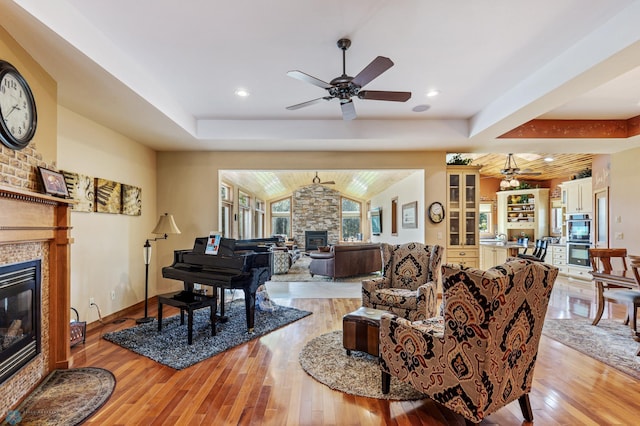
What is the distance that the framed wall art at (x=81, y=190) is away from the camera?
3.33m

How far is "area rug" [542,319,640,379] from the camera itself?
109 inches

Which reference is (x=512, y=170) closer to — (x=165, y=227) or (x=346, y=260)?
(x=346, y=260)

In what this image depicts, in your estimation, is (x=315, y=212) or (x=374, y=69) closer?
(x=374, y=69)

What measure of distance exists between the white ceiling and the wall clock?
1.41 metres

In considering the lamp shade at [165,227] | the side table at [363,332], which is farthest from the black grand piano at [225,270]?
the side table at [363,332]

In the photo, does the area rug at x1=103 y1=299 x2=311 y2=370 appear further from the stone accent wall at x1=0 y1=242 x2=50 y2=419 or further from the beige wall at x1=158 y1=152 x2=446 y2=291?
the beige wall at x1=158 y1=152 x2=446 y2=291

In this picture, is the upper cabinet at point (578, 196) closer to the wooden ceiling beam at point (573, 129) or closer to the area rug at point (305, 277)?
the wooden ceiling beam at point (573, 129)

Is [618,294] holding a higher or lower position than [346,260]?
higher

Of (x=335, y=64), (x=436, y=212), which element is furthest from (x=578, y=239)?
(x=335, y=64)

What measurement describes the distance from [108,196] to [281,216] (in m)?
9.71

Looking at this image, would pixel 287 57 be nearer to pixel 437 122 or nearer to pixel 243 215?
pixel 437 122

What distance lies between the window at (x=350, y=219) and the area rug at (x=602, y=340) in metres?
9.65

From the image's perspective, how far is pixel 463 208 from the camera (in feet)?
17.8

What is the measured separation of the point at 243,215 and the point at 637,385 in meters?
9.10
